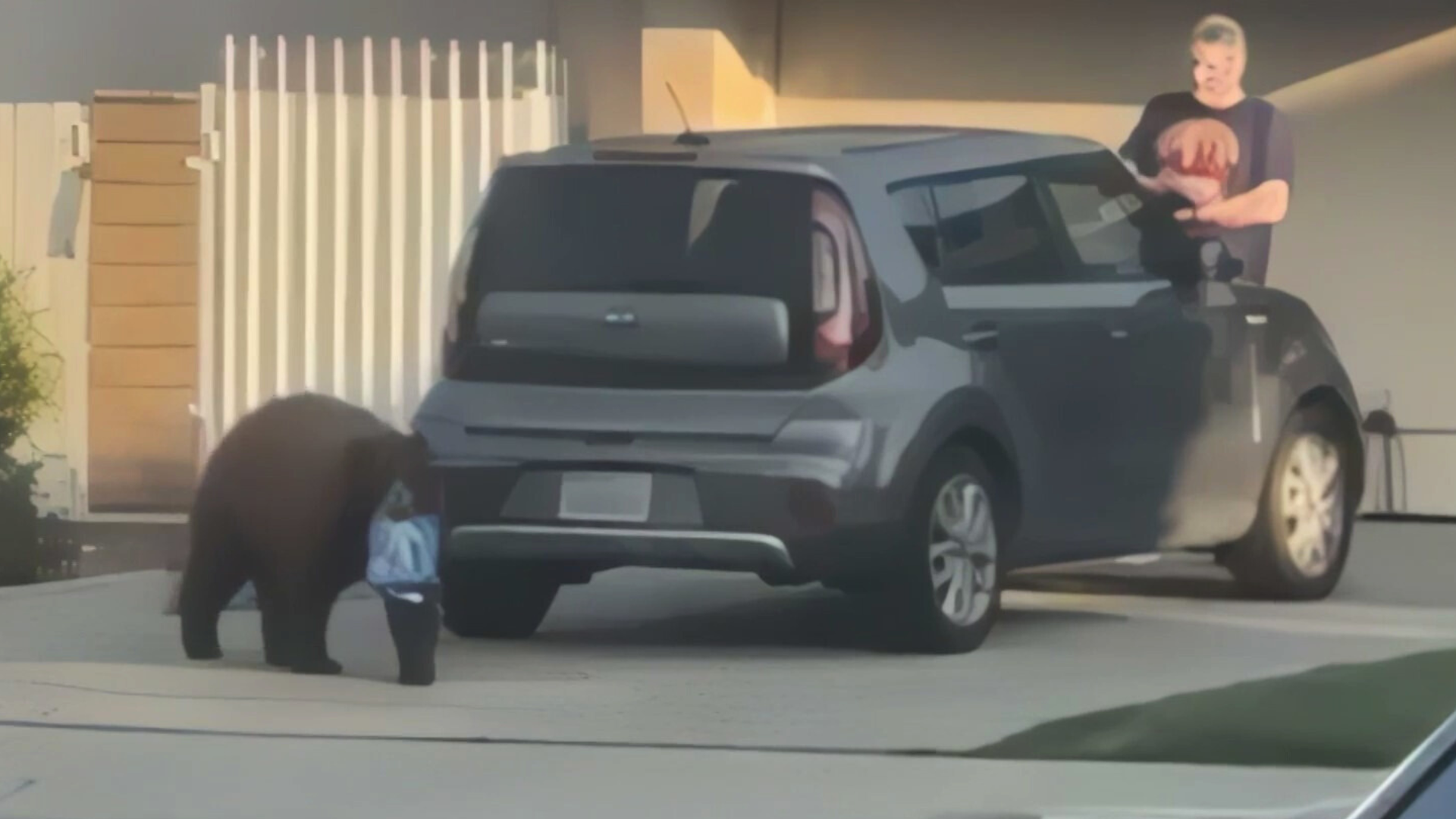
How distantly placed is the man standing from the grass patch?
19.1 inches

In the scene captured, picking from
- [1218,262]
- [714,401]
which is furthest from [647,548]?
[1218,262]

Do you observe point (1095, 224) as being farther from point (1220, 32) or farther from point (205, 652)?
point (205, 652)

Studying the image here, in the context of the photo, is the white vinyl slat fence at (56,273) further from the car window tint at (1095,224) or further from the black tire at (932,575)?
the car window tint at (1095,224)

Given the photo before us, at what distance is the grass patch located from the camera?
9.71 feet

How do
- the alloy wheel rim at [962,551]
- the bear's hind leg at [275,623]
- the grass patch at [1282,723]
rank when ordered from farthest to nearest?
the bear's hind leg at [275,623]
the alloy wheel rim at [962,551]
the grass patch at [1282,723]

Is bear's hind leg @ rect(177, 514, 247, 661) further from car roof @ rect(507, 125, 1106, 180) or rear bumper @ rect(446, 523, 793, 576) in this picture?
car roof @ rect(507, 125, 1106, 180)

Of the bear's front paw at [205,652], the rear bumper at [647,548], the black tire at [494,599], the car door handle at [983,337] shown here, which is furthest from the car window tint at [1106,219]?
the bear's front paw at [205,652]

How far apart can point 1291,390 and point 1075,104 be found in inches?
16.8

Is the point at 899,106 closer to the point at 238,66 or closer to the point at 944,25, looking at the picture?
the point at 944,25

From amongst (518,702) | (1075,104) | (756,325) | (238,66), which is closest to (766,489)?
(756,325)

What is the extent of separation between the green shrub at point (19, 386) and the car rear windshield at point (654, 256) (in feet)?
1.70

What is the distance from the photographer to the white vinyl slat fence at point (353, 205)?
312 centimetres

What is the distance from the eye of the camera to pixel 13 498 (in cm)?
317

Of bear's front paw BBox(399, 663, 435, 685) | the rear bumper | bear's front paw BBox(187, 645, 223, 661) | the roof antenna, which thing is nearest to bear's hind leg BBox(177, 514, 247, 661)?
bear's front paw BBox(187, 645, 223, 661)
